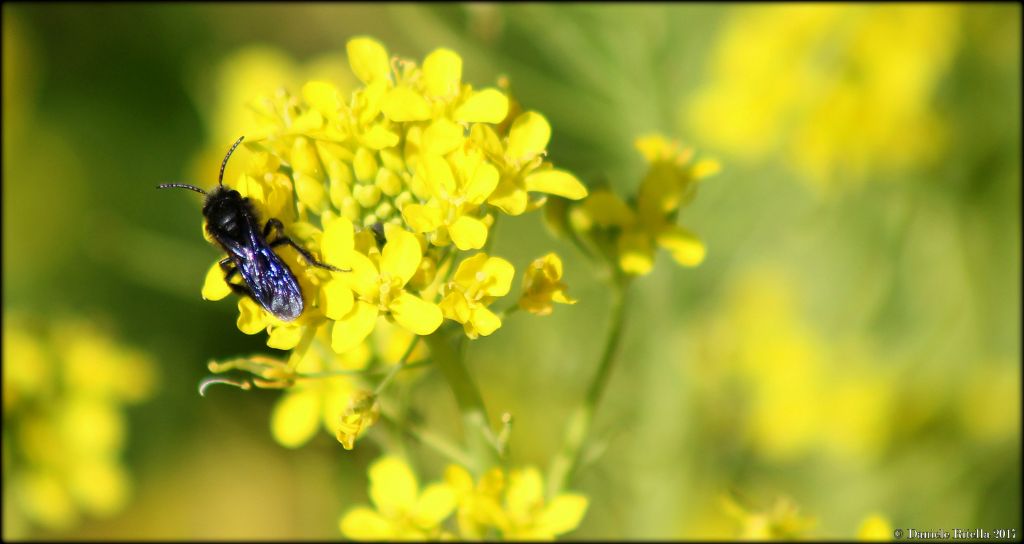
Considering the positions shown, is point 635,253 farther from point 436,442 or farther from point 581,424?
point 436,442

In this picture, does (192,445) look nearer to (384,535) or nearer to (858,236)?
(384,535)

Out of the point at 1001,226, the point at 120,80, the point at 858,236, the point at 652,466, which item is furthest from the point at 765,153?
the point at 120,80

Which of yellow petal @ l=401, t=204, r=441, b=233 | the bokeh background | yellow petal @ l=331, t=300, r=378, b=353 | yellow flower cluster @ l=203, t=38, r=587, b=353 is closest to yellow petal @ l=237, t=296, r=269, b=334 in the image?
yellow flower cluster @ l=203, t=38, r=587, b=353

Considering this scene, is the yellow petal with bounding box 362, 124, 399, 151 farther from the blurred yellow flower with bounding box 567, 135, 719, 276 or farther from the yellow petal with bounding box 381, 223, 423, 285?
the blurred yellow flower with bounding box 567, 135, 719, 276

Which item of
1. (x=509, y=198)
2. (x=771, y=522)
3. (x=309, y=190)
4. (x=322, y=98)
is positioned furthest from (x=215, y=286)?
(x=771, y=522)

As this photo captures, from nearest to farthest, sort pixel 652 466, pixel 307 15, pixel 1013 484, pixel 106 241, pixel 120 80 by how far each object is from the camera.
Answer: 1. pixel 652 466
2. pixel 1013 484
3. pixel 106 241
4. pixel 120 80
5. pixel 307 15

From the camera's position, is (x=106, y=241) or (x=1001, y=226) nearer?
(x=1001, y=226)
